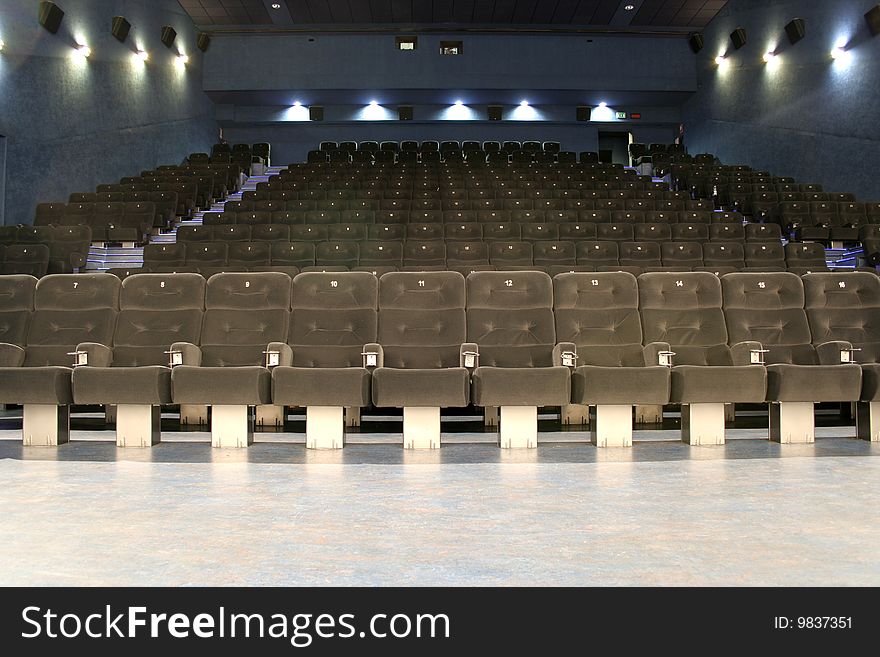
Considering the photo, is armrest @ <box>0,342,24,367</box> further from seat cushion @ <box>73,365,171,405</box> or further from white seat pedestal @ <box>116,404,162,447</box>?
white seat pedestal @ <box>116,404,162,447</box>

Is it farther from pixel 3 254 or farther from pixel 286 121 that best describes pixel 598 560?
pixel 286 121

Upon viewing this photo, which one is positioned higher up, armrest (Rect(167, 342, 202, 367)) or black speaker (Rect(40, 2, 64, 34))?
black speaker (Rect(40, 2, 64, 34))

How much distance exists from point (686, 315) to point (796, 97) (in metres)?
8.99

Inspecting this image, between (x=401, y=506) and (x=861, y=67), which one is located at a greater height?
(x=861, y=67)

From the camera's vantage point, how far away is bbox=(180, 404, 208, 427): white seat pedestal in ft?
11.9

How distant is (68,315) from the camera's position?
11.8 ft

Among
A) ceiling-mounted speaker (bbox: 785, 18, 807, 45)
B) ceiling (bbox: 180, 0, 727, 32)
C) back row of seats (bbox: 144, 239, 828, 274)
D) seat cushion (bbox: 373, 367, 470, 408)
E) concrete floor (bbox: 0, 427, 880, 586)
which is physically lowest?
concrete floor (bbox: 0, 427, 880, 586)

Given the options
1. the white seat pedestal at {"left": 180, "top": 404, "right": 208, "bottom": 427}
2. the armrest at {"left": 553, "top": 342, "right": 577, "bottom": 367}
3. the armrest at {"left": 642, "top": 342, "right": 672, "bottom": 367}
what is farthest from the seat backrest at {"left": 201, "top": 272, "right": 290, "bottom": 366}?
the armrest at {"left": 642, "top": 342, "right": 672, "bottom": 367}

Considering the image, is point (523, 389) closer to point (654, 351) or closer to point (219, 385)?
point (654, 351)

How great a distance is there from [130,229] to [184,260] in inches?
75.0

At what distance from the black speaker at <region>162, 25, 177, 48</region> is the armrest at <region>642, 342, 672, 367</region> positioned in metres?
11.5

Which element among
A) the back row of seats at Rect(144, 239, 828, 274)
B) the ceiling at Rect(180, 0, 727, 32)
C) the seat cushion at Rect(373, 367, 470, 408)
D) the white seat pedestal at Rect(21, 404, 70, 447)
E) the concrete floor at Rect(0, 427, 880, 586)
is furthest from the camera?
the ceiling at Rect(180, 0, 727, 32)
